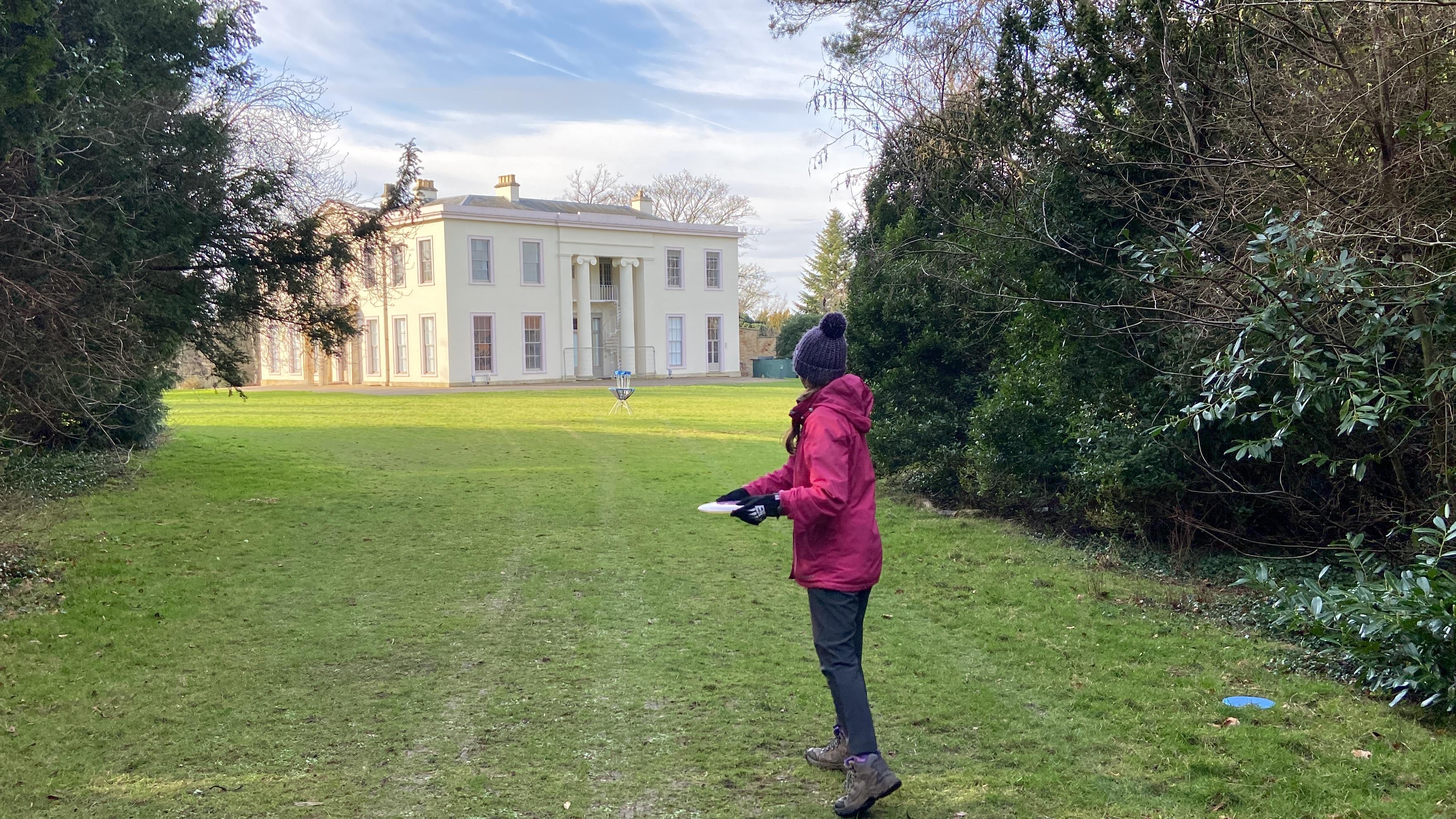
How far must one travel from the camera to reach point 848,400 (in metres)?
3.95

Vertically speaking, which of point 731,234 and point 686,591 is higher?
point 731,234

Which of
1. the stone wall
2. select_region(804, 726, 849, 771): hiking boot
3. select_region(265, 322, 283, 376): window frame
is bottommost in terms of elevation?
select_region(804, 726, 849, 771): hiking boot

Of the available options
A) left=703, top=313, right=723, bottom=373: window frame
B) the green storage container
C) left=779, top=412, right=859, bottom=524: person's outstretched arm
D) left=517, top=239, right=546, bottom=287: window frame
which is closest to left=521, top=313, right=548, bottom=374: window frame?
left=517, top=239, right=546, bottom=287: window frame

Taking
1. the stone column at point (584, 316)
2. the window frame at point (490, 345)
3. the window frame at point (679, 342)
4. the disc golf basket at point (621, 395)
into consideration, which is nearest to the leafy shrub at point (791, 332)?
the window frame at point (679, 342)

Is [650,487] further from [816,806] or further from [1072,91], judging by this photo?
[816,806]

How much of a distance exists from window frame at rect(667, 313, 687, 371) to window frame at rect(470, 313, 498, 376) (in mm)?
8188

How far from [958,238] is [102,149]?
24.7ft

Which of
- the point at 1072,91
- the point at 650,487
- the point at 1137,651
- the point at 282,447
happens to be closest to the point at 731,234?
the point at 282,447

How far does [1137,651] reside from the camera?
591cm

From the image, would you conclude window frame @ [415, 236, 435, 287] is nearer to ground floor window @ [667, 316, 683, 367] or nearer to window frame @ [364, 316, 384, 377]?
window frame @ [364, 316, 384, 377]

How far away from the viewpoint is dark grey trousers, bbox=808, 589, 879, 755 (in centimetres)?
388

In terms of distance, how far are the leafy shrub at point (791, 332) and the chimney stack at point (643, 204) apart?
8267mm

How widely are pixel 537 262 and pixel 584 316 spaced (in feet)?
10.6

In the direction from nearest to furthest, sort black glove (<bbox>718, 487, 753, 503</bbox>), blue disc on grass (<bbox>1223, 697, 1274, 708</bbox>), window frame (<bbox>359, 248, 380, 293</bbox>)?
black glove (<bbox>718, 487, 753, 503</bbox>) → blue disc on grass (<bbox>1223, 697, 1274, 708</bbox>) → window frame (<bbox>359, 248, 380, 293</bbox>)
